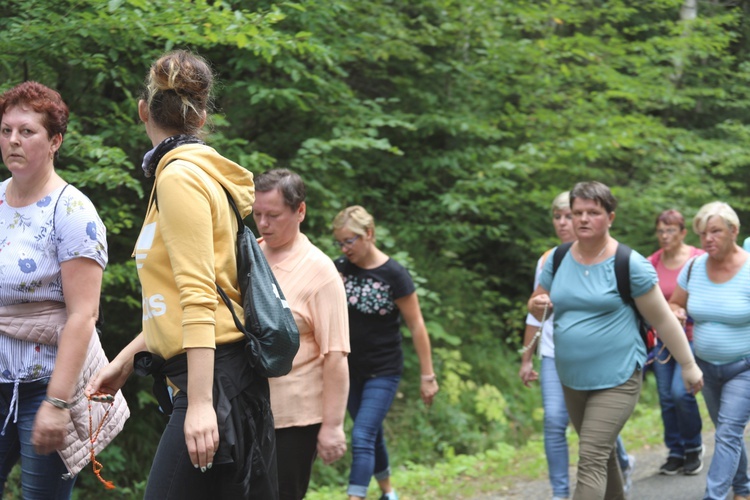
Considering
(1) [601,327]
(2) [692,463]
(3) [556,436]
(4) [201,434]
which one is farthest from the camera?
(2) [692,463]

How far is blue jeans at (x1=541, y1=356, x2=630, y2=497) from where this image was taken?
6.00 meters

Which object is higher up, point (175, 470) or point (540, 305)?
point (175, 470)

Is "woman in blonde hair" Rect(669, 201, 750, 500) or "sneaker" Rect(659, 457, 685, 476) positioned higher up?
"woman in blonde hair" Rect(669, 201, 750, 500)

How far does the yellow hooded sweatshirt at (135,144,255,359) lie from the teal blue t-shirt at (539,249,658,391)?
2.70 metres

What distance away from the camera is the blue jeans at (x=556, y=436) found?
236 inches

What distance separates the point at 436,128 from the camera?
10570 millimetres

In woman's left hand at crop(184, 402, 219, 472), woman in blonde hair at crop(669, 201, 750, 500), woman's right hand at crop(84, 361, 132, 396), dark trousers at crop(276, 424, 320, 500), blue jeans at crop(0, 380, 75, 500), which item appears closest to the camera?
woman's left hand at crop(184, 402, 219, 472)

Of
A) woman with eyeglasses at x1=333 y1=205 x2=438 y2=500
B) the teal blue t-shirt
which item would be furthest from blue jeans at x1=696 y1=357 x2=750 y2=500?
woman with eyeglasses at x1=333 y1=205 x2=438 y2=500

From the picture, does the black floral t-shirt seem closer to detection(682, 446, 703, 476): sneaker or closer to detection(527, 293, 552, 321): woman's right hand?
detection(527, 293, 552, 321): woman's right hand

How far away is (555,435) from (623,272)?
66.1 inches

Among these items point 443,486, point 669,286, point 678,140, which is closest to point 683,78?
point 678,140

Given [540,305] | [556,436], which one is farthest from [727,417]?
[540,305]

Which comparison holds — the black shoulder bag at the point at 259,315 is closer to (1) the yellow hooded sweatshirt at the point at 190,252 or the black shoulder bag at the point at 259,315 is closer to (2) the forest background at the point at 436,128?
(1) the yellow hooded sweatshirt at the point at 190,252

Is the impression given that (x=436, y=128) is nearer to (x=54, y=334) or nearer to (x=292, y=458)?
(x=292, y=458)
